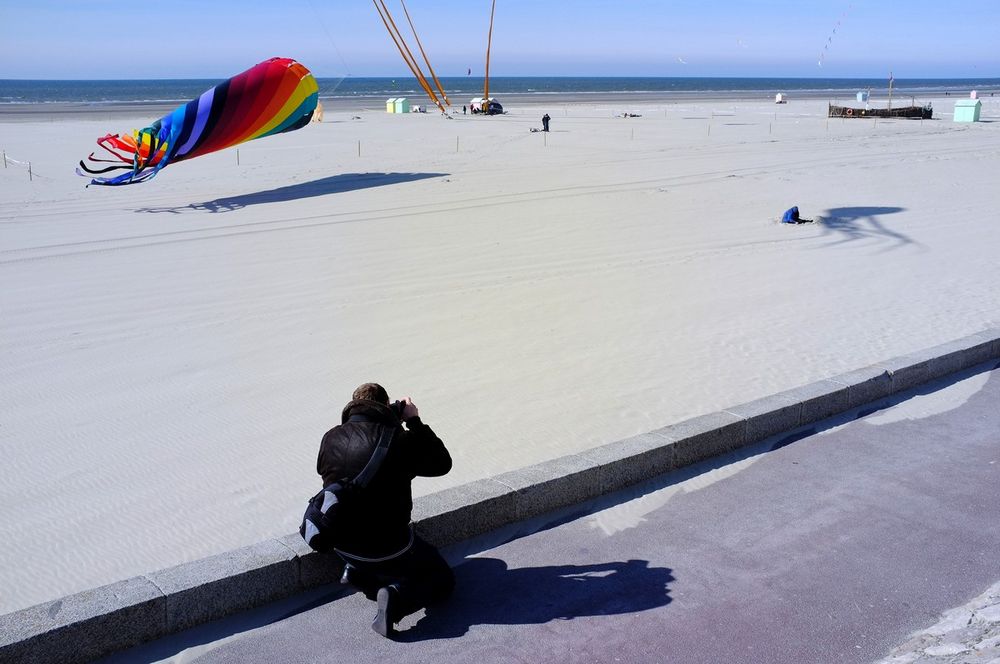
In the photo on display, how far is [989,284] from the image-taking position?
434 inches

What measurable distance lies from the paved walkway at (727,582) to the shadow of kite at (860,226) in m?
8.41

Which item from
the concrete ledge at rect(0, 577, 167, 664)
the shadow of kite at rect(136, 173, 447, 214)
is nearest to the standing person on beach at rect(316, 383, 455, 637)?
the concrete ledge at rect(0, 577, 167, 664)

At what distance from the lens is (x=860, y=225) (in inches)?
597

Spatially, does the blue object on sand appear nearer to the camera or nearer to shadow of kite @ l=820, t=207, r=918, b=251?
shadow of kite @ l=820, t=207, r=918, b=251

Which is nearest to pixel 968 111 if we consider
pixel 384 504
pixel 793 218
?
pixel 793 218

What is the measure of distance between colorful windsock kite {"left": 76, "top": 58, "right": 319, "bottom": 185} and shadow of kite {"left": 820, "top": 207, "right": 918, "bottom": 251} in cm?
1125

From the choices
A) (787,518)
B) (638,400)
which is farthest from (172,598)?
(638,400)

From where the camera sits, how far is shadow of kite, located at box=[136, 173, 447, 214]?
58.9 feet

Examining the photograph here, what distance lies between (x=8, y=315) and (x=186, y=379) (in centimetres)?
327

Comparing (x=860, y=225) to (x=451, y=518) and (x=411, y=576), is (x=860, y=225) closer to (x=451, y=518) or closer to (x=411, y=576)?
(x=451, y=518)

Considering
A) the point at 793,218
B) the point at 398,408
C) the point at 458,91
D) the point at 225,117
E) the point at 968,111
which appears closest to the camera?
the point at 398,408

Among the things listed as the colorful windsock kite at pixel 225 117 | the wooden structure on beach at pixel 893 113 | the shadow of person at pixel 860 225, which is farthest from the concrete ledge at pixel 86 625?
the wooden structure on beach at pixel 893 113

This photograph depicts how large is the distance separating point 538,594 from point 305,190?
54.8 feet

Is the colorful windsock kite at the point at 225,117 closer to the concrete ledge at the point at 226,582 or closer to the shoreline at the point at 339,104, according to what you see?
the concrete ledge at the point at 226,582
